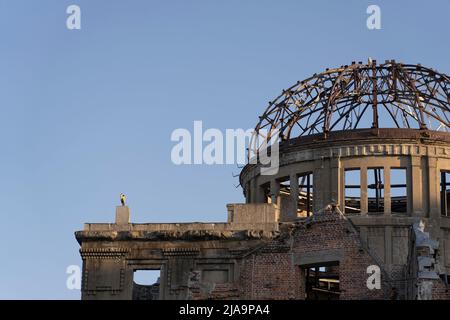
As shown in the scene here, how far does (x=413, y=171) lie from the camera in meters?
54.5

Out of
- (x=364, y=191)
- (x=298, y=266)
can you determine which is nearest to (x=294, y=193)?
(x=364, y=191)

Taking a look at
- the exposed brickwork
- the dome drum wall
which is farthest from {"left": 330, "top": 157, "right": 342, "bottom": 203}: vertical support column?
the exposed brickwork

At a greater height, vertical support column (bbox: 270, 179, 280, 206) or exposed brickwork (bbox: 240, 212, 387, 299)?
vertical support column (bbox: 270, 179, 280, 206)

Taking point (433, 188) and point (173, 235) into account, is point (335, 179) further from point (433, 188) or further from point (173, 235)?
point (173, 235)

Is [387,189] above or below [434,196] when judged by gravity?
above

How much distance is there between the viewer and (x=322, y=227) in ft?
151

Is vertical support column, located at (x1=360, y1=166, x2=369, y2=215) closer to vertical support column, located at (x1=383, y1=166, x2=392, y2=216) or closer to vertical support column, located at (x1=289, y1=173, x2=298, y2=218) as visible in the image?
vertical support column, located at (x1=383, y1=166, x2=392, y2=216)

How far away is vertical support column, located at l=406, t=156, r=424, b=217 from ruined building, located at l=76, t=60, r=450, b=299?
0.05 meters

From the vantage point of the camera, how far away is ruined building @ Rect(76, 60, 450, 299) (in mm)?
45438

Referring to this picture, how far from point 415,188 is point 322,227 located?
31.6 ft

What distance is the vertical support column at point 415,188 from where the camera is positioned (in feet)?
178

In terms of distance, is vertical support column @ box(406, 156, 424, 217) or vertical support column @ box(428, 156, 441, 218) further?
vertical support column @ box(406, 156, 424, 217)

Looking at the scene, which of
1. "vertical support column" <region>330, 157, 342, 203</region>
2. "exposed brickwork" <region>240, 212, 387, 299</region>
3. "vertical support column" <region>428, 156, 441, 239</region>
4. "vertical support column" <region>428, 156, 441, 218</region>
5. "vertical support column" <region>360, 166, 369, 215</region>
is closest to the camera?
"exposed brickwork" <region>240, 212, 387, 299</region>
